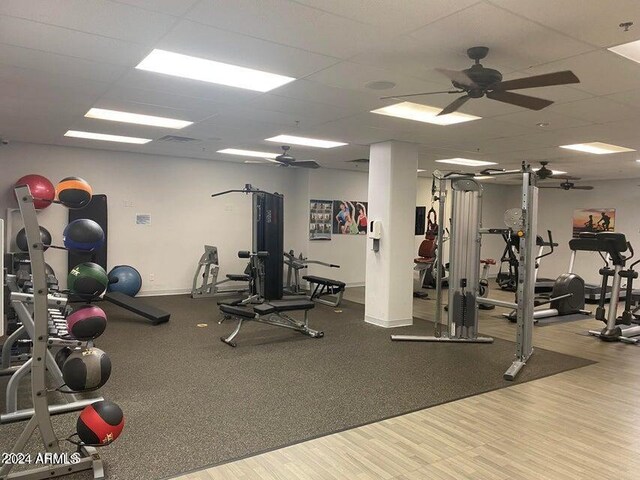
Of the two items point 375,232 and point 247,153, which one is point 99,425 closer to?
point 375,232

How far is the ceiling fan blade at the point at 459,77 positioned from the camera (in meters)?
2.66

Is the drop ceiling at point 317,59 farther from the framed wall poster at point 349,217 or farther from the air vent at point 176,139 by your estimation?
the framed wall poster at point 349,217

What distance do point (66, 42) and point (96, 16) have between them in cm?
52

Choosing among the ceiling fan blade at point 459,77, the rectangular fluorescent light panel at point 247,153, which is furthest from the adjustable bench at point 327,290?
the ceiling fan blade at point 459,77

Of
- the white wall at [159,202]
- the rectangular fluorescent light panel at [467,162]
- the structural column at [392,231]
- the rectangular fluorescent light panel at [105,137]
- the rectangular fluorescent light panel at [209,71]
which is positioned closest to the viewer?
the rectangular fluorescent light panel at [209,71]

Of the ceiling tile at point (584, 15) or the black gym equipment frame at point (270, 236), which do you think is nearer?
the ceiling tile at point (584, 15)

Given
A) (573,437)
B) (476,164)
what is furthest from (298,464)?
(476,164)

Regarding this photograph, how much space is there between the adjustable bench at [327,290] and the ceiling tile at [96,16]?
17.3 feet

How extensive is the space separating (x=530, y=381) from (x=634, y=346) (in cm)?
242

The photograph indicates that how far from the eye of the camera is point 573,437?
3.05 metres

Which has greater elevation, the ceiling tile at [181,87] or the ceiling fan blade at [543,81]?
the ceiling tile at [181,87]

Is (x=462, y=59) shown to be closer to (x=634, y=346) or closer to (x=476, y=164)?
(x=634, y=346)

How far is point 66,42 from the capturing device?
283cm

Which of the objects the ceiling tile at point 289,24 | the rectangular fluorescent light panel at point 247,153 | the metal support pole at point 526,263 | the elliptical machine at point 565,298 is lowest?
the elliptical machine at point 565,298
